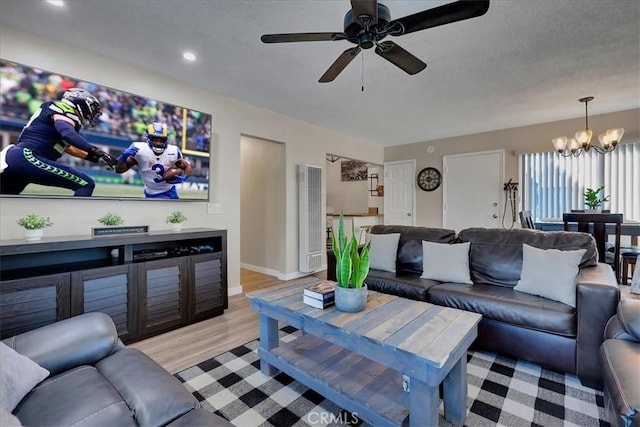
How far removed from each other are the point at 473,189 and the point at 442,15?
4.67 meters

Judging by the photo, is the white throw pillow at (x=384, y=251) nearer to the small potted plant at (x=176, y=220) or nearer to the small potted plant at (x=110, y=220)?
the small potted plant at (x=176, y=220)

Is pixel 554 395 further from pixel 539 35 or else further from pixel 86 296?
pixel 86 296

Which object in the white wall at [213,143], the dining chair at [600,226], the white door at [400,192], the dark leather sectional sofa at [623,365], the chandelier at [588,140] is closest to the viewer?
the dark leather sectional sofa at [623,365]

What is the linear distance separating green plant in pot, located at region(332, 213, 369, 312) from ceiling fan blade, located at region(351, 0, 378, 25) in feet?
3.44

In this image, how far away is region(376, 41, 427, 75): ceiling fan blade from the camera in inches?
70.2

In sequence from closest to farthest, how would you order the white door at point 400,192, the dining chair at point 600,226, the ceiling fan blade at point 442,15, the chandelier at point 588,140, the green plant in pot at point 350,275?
the ceiling fan blade at point 442,15, the green plant in pot at point 350,275, the dining chair at point 600,226, the chandelier at point 588,140, the white door at point 400,192

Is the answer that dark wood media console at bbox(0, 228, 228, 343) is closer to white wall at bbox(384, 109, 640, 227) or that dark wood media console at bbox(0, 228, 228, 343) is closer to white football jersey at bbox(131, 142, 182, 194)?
white football jersey at bbox(131, 142, 182, 194)

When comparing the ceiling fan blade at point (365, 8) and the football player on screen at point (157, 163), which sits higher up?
the ceiling fan blade at point (365, 8)

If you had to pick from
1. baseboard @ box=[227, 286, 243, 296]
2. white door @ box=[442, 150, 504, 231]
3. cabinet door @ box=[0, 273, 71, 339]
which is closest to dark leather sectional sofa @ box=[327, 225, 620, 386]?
baseboard @ box=[227, 286, 243, 296]

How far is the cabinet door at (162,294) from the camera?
7.97 ft

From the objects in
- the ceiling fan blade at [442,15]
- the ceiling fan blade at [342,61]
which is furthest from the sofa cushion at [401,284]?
the ceiling fan blade at [442,15]

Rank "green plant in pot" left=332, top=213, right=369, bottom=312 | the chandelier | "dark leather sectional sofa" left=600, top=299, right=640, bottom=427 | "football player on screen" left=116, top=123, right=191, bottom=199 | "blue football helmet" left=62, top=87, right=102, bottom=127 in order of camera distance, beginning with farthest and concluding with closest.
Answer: the chandelier → "football player on screen" left=116, top=123, right=191, bottom=199 → "blue football helmet" left=62, top=87, right=102, bottom=127 → "green plant in pot" left=332, top=213, right=369, bottom=312 → "dark leather sectional sofa" left=600, top=299, right=640, bottom=427

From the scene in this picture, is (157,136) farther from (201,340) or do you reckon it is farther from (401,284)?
(401,284)

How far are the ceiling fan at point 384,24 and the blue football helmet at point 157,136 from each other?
5.49ft
